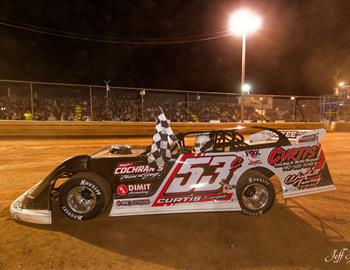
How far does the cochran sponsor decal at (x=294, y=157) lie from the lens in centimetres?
393

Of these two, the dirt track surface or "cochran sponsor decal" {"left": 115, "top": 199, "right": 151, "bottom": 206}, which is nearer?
the dirt track surface

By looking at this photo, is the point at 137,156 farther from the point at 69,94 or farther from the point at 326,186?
the point at 69,94

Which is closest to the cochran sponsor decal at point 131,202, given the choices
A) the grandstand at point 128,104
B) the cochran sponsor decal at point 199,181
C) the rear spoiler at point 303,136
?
the cochran sponsor decal at point 199,181

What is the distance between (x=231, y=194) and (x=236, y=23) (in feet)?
45.1

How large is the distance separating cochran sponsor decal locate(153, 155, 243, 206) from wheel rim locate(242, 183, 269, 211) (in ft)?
0.88

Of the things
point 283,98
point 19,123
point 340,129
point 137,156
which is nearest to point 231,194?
point 137,156

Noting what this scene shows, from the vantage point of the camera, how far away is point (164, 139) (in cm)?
372

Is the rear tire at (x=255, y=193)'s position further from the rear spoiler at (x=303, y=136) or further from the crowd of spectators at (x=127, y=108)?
the crowd of spectators at (x=127, y=108)

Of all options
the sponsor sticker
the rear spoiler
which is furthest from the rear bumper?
the rear spoiler

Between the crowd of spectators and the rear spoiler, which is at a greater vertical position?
the crowd of spectators

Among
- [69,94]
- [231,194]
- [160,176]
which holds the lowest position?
[231,194]

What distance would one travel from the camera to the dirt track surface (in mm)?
2658

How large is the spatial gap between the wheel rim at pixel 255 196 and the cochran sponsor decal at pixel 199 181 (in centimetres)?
27

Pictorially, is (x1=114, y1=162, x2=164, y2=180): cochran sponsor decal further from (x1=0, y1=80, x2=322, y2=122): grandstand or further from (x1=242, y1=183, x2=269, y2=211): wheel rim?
(x1=0, y1=80, x2=322, y2=122): grandstand
